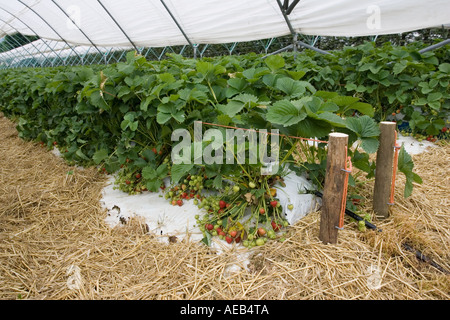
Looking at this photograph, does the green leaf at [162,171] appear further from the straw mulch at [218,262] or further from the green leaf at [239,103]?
the green leaf at [239,103]

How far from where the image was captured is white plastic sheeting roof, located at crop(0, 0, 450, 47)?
11.4ft

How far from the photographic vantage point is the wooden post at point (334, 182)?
133cm

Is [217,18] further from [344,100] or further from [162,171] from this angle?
[344,100]

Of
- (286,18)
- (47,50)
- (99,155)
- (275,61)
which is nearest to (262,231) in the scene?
(275,61)

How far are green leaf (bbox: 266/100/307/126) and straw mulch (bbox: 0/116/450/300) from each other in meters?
0.66

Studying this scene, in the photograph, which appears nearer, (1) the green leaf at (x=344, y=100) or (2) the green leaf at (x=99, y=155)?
(1) the green leaf at (x=344, y=100)

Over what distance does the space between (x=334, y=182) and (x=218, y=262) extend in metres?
0.72

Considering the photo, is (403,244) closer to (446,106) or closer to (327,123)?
(327,123)

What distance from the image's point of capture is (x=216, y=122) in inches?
73.8

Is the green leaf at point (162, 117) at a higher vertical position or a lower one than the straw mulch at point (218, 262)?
higher

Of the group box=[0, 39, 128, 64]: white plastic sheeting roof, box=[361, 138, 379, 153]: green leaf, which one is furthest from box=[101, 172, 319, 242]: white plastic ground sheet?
box=[0, 39, 128, 64]: white plastic sheeting roof

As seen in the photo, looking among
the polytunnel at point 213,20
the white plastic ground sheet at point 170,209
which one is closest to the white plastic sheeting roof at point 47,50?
the polytunnel at point 213,20

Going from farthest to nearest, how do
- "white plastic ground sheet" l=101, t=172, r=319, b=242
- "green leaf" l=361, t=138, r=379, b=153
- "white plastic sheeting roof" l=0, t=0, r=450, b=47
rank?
"white plastic sheeting roof" l=0, t=0, r=450, b=47, "white plastic ground sheet" l=101, t=172, r=319, b=242, "green leaf" l=361, t=138, r=379, b=153

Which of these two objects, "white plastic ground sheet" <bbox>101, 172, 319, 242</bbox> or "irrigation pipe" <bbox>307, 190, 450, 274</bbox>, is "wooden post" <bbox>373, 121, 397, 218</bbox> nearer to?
"irrigation pipe" <bbox>307, 190, 450, 274</bbox>
